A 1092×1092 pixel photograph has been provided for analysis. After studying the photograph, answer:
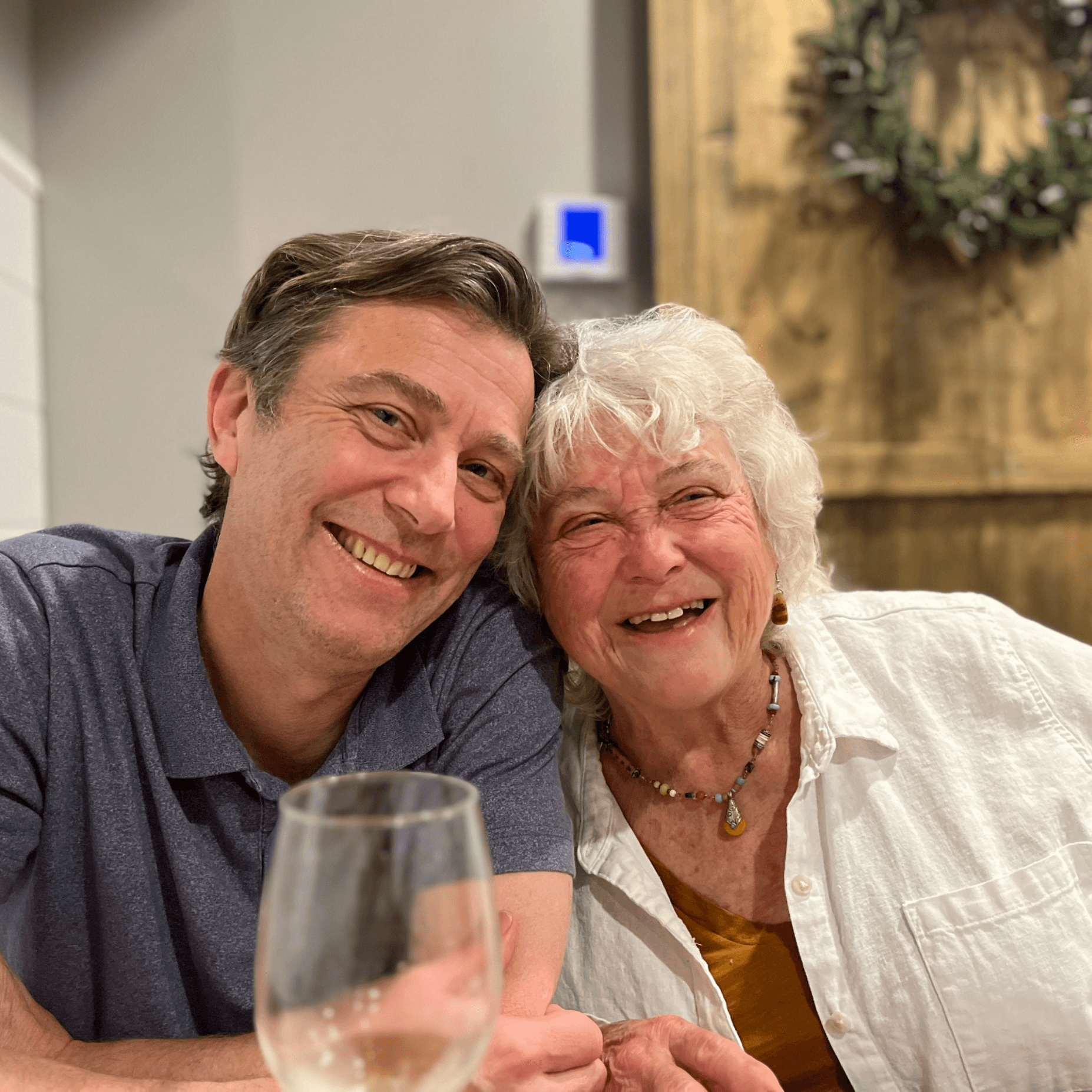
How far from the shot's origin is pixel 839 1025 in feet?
3.81

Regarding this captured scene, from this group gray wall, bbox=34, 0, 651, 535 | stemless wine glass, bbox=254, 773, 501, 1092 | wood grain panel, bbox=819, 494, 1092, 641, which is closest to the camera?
stemless wine glass, bbox=254, 773, 501, 1092

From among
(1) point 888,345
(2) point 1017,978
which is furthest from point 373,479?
(1) point 888,345

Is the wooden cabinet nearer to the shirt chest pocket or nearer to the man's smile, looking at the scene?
the shirt chest pocket

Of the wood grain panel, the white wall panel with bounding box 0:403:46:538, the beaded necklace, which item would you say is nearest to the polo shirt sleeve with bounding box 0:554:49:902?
the beaded necklace

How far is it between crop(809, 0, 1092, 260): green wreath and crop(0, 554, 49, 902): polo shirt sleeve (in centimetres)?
222

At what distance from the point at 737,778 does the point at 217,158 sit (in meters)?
2.06

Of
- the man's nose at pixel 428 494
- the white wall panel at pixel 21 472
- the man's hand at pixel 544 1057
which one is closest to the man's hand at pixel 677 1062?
the man's hand at pixel 544 1057

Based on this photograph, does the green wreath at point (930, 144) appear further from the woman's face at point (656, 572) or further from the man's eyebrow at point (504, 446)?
the man's eyebrow at point (504, 446)

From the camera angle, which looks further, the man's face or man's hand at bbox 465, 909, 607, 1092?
the man's face

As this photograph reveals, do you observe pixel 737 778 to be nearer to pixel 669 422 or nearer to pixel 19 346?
pixel 669 422

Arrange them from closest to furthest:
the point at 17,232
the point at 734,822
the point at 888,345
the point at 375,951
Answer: the point at 375,951 < the point at 734,822 < the point at 17,232 < the point at 888,345

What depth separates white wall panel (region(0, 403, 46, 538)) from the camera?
2271 mm

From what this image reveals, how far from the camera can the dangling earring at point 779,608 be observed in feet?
4.40

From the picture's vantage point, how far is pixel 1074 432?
273 cm
